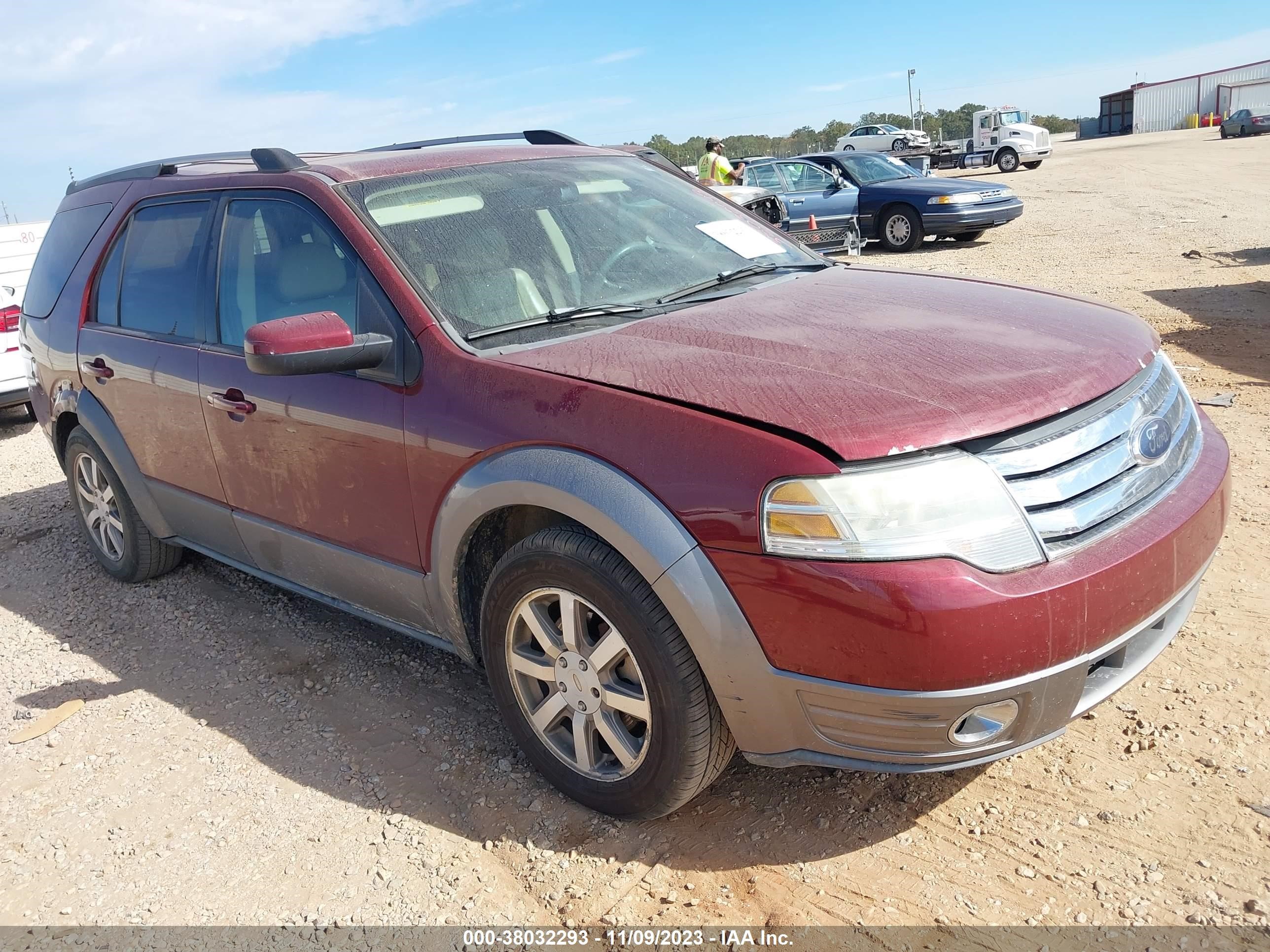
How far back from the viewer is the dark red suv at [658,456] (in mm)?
2156

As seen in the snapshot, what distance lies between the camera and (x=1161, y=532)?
7.69 feet

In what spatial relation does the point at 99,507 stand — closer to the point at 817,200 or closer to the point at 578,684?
the point at 578,684

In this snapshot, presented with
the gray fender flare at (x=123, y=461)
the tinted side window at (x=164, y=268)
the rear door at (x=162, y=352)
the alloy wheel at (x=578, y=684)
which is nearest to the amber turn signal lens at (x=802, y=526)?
the alloy wheel at (x=578, y=684)

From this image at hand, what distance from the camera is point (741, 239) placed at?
370 centimetres

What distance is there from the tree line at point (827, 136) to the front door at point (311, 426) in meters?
39.0

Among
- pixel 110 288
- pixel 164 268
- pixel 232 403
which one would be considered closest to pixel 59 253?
pixel 110 288

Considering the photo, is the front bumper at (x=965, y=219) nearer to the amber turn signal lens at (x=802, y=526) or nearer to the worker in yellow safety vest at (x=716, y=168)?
the worker in yellow safety vest at (x=716, y=168)

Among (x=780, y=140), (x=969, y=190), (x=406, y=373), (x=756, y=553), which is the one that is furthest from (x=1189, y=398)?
(x=780, y=140)

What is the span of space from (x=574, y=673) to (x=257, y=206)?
205 cm

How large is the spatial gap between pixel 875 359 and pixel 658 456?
62 cm

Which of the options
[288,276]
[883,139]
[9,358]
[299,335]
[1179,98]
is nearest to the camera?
[299,335]

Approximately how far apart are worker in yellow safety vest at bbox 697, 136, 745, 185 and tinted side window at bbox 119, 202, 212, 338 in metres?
11.6

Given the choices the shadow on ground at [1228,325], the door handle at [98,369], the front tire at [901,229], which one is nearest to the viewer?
the door handle at [98,369]

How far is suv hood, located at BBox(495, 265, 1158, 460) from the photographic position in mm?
2217
